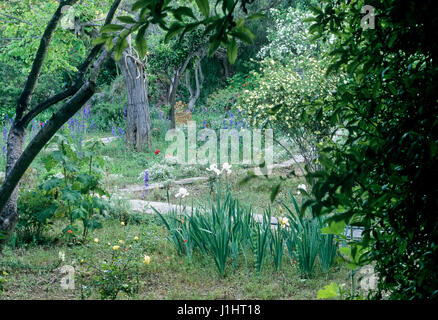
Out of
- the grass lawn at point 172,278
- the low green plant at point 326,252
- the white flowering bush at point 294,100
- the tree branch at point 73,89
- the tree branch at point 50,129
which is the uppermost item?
the white flowering bush at point 294,100

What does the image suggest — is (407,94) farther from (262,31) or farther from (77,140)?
(262,31)

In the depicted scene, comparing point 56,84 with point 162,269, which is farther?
point 56,84

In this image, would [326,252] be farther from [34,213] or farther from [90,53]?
[34,213]

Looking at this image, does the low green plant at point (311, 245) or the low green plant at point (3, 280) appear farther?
the low green plant at point (311, 245)

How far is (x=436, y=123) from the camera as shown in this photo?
3.16 ft

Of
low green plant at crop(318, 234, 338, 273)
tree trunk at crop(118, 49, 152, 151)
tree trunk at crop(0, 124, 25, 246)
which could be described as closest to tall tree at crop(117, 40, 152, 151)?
tree trunk at crop(118, 49, 152, 151)

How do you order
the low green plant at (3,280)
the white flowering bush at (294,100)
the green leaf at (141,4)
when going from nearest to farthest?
the green leaf at (141,4) < the low green plant at (3,280) < the white flowering bush at (294,100)

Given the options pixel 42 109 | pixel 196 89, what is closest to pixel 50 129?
pixel 42 109

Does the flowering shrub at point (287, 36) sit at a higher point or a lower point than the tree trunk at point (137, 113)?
higher

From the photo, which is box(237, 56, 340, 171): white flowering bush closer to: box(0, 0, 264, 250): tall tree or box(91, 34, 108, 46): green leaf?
box(0, 0, 264, 250): tall tree

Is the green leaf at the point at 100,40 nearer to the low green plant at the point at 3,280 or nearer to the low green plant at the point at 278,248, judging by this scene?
the low green plant at the point at 3,280

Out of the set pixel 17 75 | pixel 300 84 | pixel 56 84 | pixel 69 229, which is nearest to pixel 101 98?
pixel 56 84

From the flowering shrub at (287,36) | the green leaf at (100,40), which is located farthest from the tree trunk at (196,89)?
the green leaf at (100,40)

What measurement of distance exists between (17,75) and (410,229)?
45.6 feet
